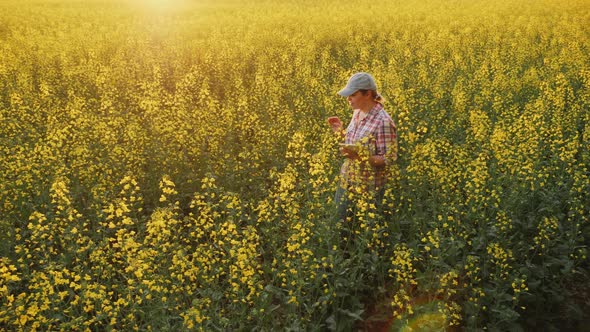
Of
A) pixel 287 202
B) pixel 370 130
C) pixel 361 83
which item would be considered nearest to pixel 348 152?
pixel 370 130

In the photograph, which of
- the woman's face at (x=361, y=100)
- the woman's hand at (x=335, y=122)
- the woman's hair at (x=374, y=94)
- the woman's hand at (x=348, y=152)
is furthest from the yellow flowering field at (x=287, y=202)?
the woman's hair at (x=374, y=94)

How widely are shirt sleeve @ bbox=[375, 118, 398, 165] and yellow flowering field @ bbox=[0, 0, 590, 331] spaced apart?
11.2 inches

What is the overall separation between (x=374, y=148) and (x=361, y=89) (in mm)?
677

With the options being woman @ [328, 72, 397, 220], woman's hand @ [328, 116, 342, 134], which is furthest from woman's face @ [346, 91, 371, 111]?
woman's hand @ [328, 116, 342, 134]

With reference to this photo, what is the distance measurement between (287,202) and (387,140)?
1481mm

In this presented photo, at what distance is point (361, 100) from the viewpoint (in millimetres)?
5809

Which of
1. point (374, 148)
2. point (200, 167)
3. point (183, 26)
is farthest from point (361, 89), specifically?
point (183, 26)

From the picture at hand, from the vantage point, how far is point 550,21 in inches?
804

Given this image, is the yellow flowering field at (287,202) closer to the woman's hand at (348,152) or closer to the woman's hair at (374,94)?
the woman's hand at (348,152)

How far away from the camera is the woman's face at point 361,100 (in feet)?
18.9

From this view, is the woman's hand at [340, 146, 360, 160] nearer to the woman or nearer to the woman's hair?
the woman

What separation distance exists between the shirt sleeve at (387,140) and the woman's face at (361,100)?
30 centimetres

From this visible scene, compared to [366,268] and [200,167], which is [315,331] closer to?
[366,268]

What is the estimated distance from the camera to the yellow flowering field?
14.4 feet
